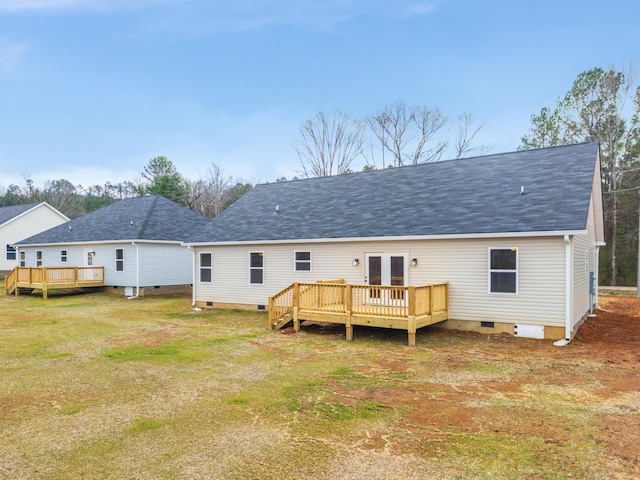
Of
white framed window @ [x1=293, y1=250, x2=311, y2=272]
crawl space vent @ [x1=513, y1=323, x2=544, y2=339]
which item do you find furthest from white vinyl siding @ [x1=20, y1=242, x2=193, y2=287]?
crawl space vent @ [x1=513, y1=323, x2=544, y2=339]

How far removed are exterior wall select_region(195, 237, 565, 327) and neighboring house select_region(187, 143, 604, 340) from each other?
25 millimetres

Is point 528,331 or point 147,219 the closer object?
point 528,331

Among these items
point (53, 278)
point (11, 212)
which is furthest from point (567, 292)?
point (11, 212)

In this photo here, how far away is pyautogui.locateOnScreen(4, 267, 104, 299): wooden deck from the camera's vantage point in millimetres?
19938

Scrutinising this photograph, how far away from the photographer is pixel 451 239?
36.9ft

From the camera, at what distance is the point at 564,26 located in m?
17.8

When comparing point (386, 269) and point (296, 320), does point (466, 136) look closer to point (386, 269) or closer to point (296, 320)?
point (386, 269)

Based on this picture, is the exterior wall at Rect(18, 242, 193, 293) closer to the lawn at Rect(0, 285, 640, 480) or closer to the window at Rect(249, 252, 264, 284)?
the window at Rect(249, 252, 264, 284)

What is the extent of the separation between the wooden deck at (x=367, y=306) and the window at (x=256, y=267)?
10.3 ft

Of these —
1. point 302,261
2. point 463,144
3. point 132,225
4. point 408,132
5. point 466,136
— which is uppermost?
point 408,132

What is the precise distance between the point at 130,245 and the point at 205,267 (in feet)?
20.7

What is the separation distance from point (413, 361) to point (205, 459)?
5.17 meters

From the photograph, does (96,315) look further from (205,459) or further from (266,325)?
(205,459)

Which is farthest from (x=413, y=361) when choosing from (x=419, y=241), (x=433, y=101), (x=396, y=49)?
(x=433, y=101)
